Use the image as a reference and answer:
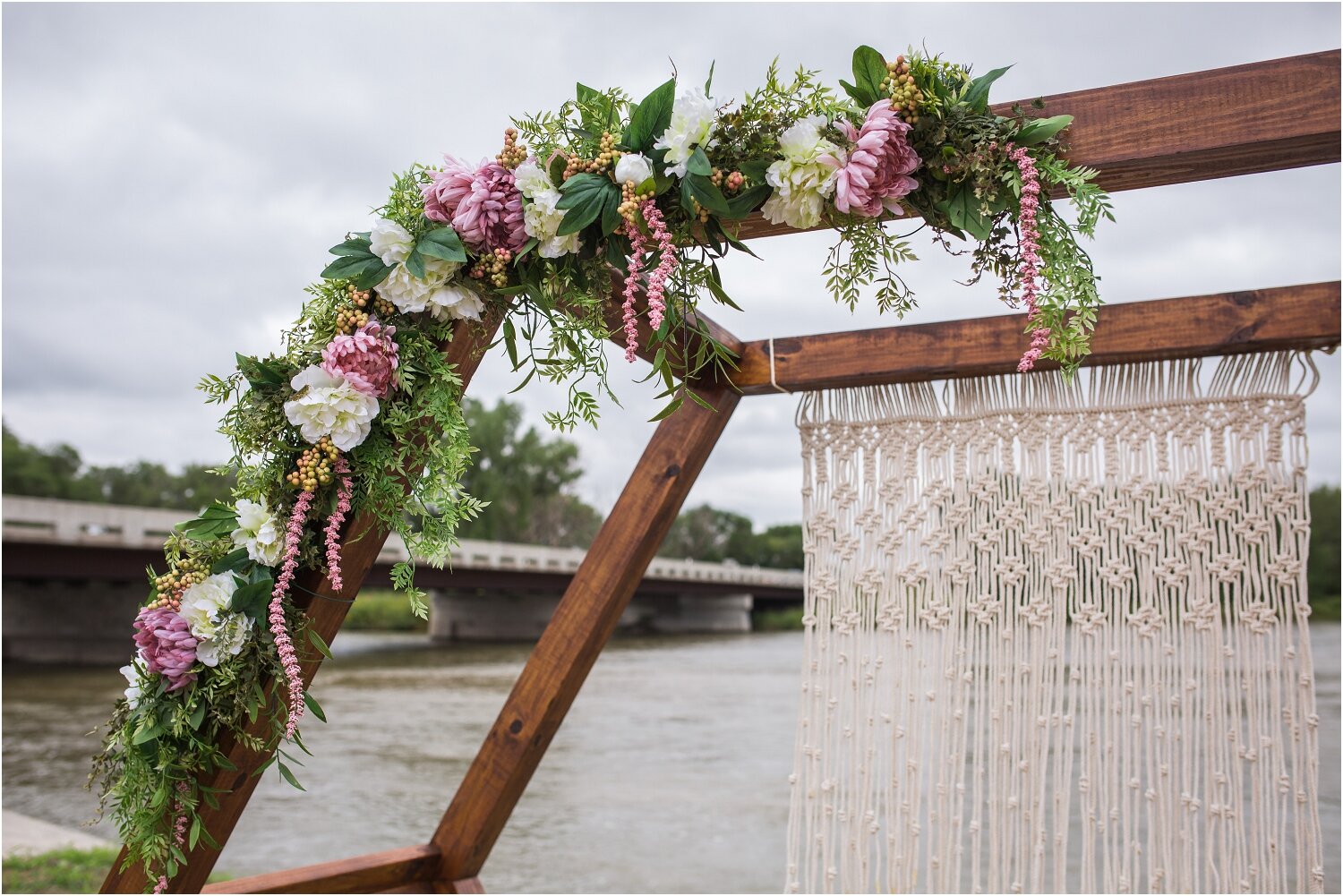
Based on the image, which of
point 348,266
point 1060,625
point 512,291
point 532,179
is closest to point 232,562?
point 348,266

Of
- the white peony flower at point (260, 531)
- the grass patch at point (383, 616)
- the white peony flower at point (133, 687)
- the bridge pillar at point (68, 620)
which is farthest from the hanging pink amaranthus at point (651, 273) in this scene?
the grass patch at point (383, 616)

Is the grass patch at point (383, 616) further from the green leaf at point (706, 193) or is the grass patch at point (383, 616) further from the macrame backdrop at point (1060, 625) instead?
the green leaf at point (706, 193)

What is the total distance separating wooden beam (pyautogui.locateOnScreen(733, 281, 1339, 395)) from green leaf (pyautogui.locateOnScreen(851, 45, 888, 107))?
0.97 meters

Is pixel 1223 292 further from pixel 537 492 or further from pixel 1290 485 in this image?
pixel 537 492

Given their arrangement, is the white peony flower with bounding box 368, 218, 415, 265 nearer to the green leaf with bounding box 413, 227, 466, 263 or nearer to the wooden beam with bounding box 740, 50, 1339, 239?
the green leaf with bounding box 413, 227, 466, 263

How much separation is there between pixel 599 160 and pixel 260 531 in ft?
2.16

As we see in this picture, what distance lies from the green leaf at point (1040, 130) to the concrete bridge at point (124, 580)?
5.25 meters

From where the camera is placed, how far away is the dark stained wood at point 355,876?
2078mm

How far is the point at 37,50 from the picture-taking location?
428 centimetres

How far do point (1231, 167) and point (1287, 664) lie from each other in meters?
1.20

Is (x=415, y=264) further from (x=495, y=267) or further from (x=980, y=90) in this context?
(x=980, y=90)

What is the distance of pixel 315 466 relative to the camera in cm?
128

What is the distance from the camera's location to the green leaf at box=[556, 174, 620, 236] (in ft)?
3.71

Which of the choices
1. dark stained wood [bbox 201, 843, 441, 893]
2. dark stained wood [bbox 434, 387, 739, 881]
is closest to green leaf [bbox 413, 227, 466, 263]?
dark stained wood [bbox 434, 387, 739, 881]
